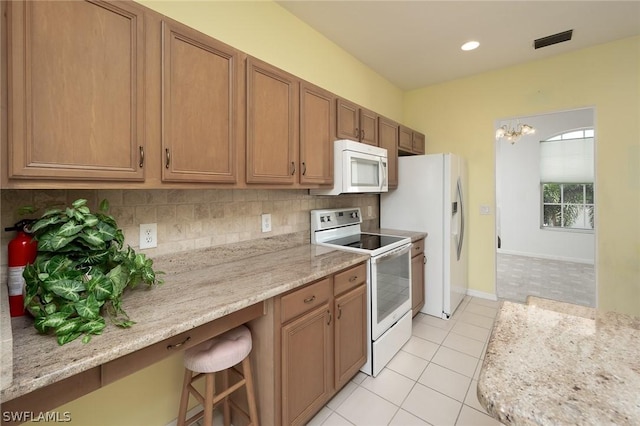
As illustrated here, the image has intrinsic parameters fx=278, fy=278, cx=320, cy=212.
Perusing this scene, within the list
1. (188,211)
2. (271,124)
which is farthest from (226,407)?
(271,124)

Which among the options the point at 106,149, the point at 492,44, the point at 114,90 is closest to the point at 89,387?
the point at 106,149

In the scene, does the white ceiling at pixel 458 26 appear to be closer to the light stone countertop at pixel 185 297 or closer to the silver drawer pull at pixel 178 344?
the light stone countertop at pixel 185 297

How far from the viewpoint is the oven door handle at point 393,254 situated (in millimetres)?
2084

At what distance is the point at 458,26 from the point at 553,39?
1.03 metres

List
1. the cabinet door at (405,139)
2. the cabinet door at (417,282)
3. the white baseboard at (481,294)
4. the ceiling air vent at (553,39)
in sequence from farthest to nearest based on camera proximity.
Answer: the white baseboard at (481,294) → the cabinet door at (405,139) → the cabinet door at (417,282) → the ceiling air vent at (553,39)

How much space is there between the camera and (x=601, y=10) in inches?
89.5

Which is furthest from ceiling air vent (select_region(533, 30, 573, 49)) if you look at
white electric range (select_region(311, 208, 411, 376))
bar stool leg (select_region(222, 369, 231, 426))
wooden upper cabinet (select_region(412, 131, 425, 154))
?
bar stool leg (select_region(222, 369, 231, 426))

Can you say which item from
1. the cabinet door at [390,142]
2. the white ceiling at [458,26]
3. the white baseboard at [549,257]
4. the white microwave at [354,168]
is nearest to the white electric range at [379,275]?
the white microwave at [354,168]

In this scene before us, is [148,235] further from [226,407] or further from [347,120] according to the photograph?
[347,120]

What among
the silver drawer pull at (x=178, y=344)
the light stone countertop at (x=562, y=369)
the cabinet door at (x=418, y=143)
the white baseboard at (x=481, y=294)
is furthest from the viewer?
the cabinet door at (x=418, y=143)

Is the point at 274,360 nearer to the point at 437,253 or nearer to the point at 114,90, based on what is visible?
the point at 114,90

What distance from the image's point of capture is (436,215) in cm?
300

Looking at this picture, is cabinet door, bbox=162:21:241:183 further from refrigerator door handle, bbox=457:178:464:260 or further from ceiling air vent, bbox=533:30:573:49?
ceiling air vent, bbox=533:30:573:49

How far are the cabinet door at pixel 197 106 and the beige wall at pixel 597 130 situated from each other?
3.18 meters
